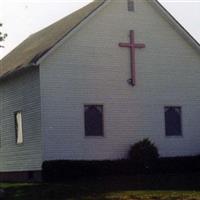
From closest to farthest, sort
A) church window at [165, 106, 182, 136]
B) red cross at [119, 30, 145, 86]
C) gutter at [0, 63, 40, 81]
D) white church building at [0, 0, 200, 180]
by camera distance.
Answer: gutter at [0, 63, 40, 81], white church building at [0, 0, 200, 180], red cross at [119, 30, 145, 86], church window at [165, 106, 182, 136]

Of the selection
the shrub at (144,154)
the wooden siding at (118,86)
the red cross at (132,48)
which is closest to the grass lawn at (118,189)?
the shrub at (144,154)

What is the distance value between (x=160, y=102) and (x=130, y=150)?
2.96m

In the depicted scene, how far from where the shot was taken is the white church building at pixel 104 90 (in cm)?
2977

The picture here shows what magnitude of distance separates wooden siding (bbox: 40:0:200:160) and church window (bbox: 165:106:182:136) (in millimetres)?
256

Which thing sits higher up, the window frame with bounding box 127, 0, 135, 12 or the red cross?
the window frame with bounding box 127, 0, 135, 12

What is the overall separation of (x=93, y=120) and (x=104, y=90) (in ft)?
4.88

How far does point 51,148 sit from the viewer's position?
29.4m

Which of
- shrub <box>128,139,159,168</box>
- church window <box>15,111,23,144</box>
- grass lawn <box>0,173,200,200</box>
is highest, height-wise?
church window <box>15,111,23,144</box>

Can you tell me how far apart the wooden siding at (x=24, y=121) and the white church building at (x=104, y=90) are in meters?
0.05

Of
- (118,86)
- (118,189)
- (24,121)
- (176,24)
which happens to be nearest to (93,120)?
(118,86)

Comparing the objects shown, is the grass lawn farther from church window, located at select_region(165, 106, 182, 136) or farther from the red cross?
the red cross

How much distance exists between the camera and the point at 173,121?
108 ft

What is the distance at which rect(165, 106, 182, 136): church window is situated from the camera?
32.7 meters

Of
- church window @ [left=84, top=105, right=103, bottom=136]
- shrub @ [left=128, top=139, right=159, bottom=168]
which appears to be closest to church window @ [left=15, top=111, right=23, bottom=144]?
church window @ [left=84, top=105, right=103, bottom=136]
